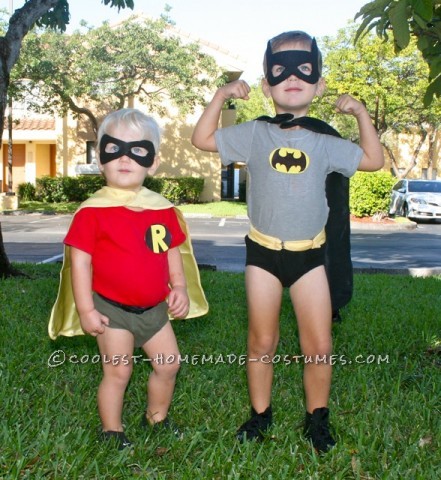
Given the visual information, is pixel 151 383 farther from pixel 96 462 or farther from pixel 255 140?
pixel 255 140

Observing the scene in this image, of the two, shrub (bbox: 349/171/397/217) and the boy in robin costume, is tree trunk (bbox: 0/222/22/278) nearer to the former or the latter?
the boy in robin costume

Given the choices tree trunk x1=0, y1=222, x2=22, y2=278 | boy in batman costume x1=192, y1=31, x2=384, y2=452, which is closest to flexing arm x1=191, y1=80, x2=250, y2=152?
boy in batman costume x1=192, y1=31, x2=384, y2=452

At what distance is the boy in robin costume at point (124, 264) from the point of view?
10.0 feet

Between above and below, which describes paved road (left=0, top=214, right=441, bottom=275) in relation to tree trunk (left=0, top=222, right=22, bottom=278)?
below

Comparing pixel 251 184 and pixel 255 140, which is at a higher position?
pixel 255 140

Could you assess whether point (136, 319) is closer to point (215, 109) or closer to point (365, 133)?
point (215, 109)

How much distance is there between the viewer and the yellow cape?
3109 mm

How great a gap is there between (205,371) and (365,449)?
144 centimetres

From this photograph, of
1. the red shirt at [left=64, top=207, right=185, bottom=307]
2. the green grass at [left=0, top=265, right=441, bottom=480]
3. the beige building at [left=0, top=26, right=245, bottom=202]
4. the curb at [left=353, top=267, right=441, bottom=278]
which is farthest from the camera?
the beige building at [left=0, top=26, right=245, bottom=202]

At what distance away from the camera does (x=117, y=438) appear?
313cm

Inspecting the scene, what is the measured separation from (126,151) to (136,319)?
2.54 feet

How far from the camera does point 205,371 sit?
14.3ft

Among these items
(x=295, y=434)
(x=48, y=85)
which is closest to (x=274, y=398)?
(x=295, y=434)

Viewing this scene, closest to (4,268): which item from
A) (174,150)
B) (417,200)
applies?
(417,200)
